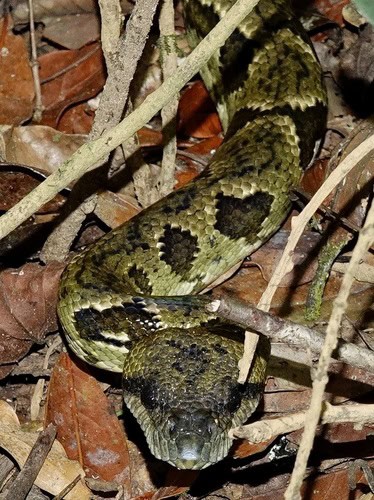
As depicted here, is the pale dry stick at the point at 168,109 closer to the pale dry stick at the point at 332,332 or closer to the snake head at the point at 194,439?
the snake head at the point at 194,439

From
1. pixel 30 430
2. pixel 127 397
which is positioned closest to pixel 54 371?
pixel 30 430

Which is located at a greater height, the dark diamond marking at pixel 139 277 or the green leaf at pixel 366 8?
the green leaf at pixel 366 8

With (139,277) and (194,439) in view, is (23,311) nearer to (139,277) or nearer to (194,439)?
(139,277)

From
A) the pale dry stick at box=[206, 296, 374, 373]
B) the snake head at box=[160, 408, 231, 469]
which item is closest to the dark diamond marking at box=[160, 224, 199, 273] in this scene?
the snake head at box=[160, 408, 231, 469]

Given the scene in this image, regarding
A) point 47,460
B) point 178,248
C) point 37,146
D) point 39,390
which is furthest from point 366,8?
point 37,146

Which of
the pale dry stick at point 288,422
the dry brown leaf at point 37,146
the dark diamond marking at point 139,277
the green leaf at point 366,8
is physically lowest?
the dark diamond marking at point 139,277

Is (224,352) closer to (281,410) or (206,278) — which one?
(281,410)

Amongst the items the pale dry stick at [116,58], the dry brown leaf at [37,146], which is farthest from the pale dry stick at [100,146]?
the dry brown leaf at [37,146]
